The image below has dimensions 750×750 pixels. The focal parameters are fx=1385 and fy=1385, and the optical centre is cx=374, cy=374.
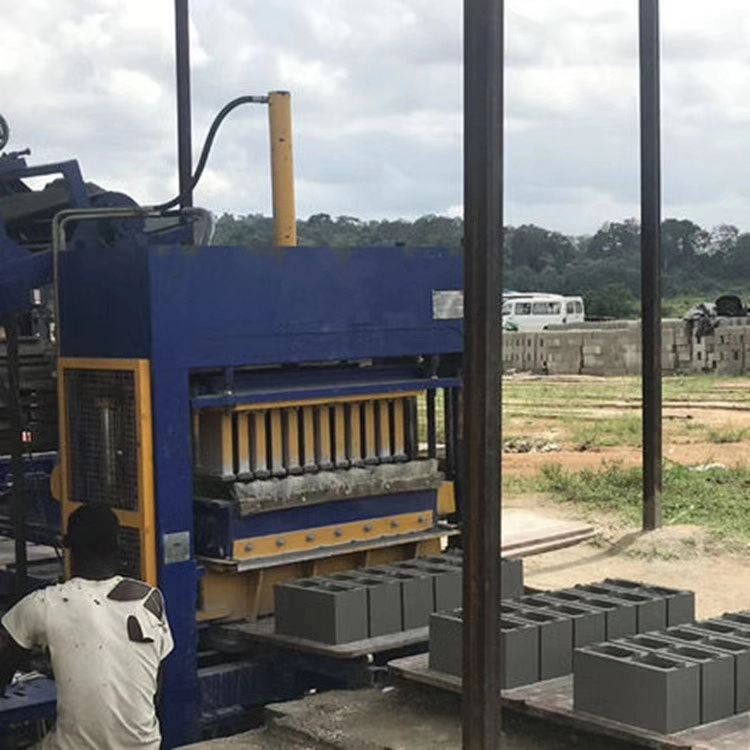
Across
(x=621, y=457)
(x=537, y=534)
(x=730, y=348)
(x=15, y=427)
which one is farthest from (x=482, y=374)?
(x=730, y=348)

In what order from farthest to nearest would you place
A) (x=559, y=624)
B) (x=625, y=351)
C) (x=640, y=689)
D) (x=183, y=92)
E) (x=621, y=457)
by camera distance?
(x=625, y=351)
(x=621, y=457)
(x=183, y=92)
(x=559, y=624)
(x=640, y=689)

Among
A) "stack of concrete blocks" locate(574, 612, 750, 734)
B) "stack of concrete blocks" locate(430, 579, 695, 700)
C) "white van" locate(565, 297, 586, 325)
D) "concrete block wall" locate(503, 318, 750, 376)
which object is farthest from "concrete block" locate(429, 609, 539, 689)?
"white van" locate(565, 297, 586, 325)

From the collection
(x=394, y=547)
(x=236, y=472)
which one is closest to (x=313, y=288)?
(x=236, y=472)

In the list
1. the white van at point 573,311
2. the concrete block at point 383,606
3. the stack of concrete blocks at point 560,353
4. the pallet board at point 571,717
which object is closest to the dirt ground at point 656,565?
the concrete block at point 383,606

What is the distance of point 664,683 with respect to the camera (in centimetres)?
442

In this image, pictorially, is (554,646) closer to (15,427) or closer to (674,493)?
(15,427)

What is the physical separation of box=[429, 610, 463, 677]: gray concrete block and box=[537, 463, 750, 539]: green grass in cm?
691

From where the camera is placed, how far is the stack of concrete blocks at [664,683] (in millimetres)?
4461

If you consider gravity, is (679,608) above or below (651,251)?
below

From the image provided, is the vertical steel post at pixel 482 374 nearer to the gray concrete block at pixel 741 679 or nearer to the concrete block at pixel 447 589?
the gray concrete block at pixel 741 679

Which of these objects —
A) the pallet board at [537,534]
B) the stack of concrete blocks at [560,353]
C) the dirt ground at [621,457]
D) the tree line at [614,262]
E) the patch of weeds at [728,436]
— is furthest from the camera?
the tree line at [614,262]

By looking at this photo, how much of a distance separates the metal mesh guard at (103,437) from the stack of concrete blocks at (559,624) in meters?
1.41

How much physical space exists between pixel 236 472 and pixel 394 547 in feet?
3.47

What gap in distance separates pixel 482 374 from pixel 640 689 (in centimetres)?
119
